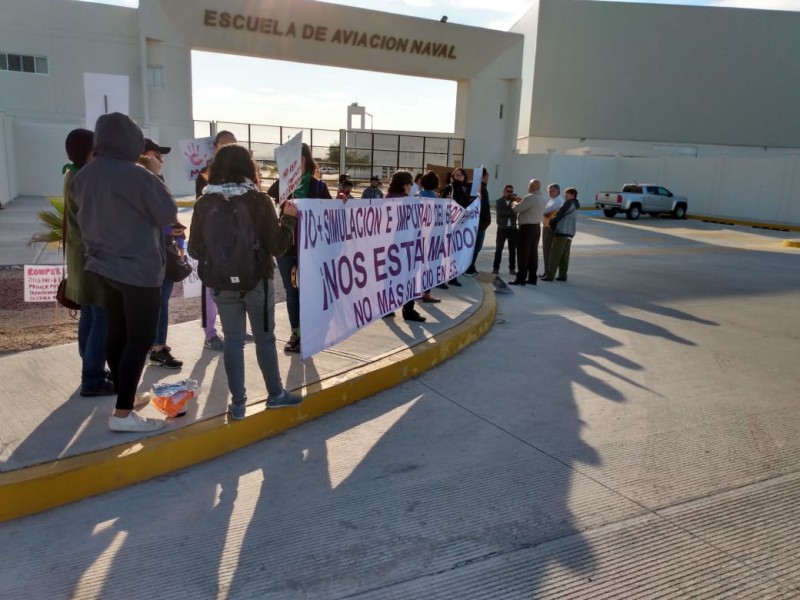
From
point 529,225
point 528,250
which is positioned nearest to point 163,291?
point 529,225

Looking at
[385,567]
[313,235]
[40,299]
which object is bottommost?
[385,567]

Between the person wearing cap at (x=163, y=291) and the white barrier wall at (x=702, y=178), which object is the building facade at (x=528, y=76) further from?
the person wearing cap at (x=163, y=291)

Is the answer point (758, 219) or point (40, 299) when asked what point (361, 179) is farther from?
point (40, 299)

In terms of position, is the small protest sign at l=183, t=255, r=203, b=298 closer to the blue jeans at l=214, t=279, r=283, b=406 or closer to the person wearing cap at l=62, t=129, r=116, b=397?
the person wearing cap at l=62, t=129, r=116, b=397

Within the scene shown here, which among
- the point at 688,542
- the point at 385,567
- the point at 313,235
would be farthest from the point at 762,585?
the point at 313,235

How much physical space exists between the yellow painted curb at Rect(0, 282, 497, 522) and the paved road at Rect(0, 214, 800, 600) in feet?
0.31

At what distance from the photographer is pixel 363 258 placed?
5.70m

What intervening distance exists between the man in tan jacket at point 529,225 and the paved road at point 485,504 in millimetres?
4296

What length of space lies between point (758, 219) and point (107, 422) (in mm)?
32226

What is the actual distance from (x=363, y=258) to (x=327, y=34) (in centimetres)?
2618

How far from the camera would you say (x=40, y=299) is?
512cm

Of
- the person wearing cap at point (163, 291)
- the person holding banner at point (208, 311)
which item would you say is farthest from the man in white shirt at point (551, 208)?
the person wearing cap at point (163, 291)

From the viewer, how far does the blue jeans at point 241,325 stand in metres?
3.82

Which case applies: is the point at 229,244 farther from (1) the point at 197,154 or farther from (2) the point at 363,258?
(1) the point at 197,154
